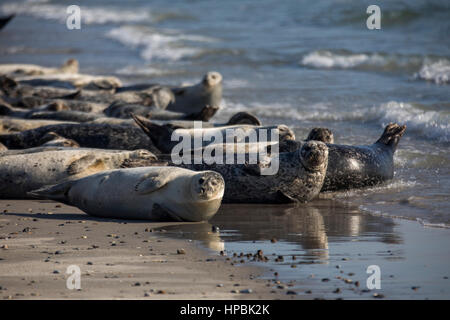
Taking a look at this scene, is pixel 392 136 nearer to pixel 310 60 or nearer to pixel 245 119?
pixel 245 119

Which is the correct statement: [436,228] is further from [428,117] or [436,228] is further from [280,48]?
[280,48]

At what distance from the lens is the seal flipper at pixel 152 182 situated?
583 centimetres

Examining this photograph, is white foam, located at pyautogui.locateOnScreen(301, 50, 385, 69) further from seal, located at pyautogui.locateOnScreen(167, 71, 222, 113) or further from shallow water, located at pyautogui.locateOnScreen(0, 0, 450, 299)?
seal, located at pyautogui.locateOnScreen(167, 71, 222, 113)

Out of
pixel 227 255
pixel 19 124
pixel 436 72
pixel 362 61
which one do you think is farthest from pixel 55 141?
pixel 362 61

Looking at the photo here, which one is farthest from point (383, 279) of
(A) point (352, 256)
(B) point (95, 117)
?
(B) point (95, 117)

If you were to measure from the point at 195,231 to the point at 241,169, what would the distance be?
4.69 feet

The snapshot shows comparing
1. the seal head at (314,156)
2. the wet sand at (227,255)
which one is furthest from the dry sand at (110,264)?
the seal head at (314,156)

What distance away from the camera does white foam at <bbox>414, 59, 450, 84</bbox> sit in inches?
567

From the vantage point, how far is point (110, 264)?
4.58 metres

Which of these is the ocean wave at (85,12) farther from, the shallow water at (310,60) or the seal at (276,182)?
the seal at (276,182)

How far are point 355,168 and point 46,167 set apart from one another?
2.66m

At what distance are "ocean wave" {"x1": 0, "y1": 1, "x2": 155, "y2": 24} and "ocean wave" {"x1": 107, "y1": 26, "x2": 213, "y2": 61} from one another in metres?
3.60

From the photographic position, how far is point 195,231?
18.4 ft

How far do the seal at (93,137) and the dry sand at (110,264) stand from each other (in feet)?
7.34
